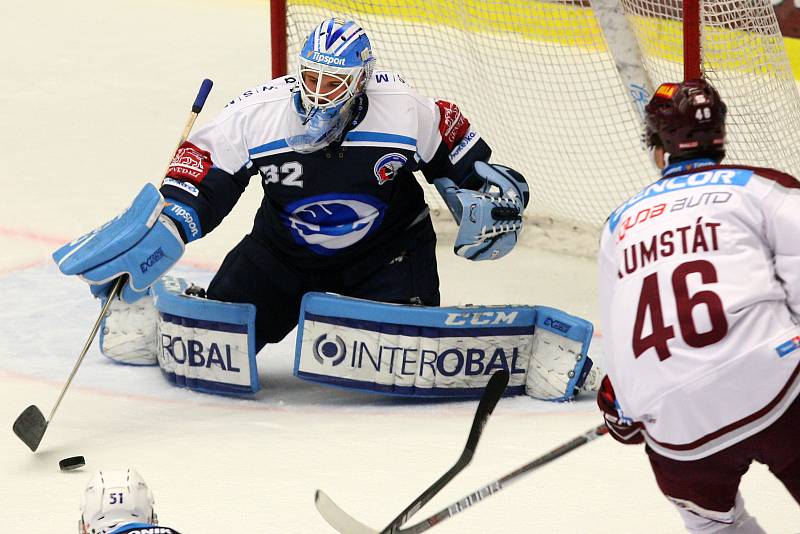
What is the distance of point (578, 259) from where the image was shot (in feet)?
17.3

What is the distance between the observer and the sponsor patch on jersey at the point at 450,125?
403cm

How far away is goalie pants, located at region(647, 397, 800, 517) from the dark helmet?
0.45 metres

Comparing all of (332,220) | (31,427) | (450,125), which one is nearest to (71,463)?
(31,427)

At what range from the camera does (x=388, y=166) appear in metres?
3.92

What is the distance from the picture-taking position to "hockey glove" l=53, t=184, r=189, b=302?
145 inches

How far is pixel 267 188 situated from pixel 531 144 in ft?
5.69

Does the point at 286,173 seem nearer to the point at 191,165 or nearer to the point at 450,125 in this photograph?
the point at 191,165

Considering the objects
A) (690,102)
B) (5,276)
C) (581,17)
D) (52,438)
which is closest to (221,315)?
(52,438)

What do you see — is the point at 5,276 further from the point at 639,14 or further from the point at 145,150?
the point at 639,14

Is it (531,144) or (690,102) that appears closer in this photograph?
(690,102)

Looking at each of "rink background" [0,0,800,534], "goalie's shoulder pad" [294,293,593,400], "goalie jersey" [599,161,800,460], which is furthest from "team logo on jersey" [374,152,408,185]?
"goalie jersey" [599,161,800,460]

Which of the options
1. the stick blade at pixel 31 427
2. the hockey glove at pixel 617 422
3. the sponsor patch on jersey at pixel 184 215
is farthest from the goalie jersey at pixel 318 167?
the hockey glove at pixel 617 422

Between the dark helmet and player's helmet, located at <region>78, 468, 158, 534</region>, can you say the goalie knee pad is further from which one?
the dark helmet

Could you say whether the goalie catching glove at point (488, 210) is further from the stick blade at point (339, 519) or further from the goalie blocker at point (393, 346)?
the stick blade at point (339, 519)
